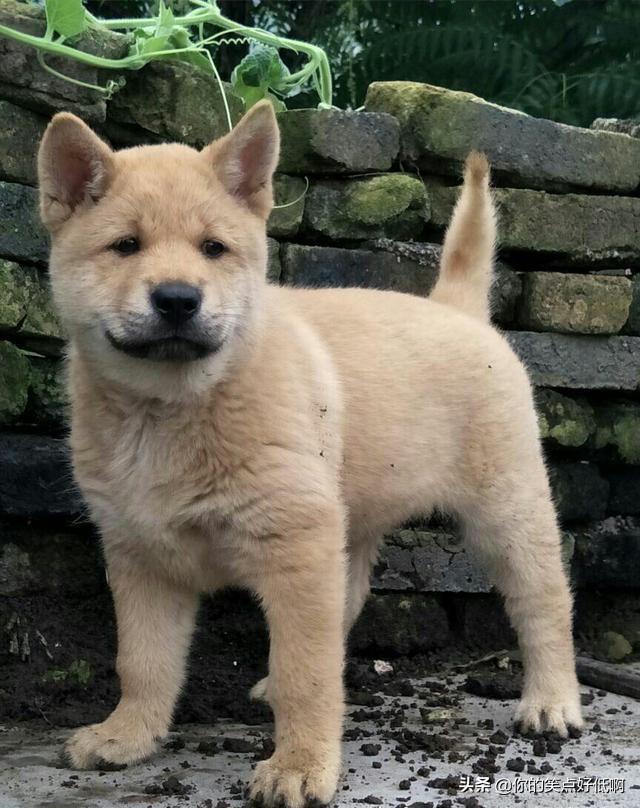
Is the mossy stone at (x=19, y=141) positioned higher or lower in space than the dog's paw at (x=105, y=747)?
higher

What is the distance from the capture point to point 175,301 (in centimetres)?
272

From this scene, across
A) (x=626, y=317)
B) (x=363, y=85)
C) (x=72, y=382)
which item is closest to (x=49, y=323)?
(x=72, y=382)

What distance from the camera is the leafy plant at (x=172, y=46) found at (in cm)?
344

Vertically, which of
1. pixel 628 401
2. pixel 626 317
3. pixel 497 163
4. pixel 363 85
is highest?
pixel 363 85

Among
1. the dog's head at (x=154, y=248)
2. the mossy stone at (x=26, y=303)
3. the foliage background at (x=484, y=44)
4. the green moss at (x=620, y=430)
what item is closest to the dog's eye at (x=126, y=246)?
the dog's head at (x=154, y=248)

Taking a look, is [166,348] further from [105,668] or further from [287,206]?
[105,668]

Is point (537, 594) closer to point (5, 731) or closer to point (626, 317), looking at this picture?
point (626, 317)

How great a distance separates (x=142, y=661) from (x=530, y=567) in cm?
137

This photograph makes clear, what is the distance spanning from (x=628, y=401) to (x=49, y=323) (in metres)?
2.43

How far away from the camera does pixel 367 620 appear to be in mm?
4293

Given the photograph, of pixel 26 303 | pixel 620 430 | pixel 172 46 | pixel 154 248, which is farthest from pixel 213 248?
pixel 620 430

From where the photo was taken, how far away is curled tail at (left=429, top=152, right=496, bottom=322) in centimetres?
386

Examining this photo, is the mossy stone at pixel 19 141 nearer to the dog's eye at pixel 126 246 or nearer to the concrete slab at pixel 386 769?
the dog's eye at pixel 126 246

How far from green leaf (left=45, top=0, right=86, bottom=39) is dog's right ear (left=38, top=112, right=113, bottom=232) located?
0.66 metres
